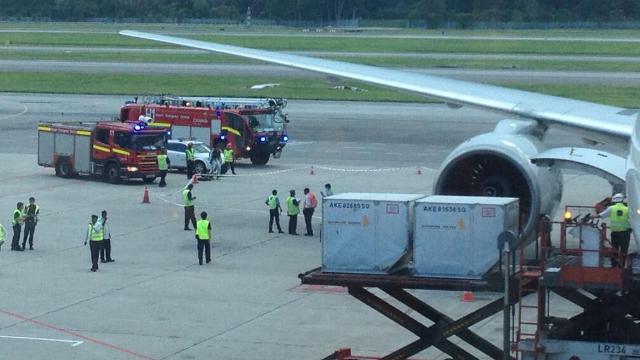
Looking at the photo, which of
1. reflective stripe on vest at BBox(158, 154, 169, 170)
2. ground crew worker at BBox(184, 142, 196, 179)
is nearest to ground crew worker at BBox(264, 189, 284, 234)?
reflective stripe on vest at BBox(158, 154, 169, 170)

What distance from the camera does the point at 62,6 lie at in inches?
6993

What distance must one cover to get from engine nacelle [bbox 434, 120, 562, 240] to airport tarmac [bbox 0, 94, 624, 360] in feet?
6.39

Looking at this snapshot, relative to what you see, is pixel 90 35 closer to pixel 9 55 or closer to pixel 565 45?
pixel 9 55

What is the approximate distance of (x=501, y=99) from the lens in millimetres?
25859

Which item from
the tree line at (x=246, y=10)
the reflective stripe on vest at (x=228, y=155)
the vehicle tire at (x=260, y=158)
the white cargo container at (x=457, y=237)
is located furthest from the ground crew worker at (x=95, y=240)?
the tree line at (x=246, y=10)

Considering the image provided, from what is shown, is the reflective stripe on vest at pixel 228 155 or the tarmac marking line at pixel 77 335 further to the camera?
the reflective stripe on vest at pixel 228 155

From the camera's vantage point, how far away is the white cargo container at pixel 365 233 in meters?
17.4

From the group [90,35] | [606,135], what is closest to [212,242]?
[606,135]

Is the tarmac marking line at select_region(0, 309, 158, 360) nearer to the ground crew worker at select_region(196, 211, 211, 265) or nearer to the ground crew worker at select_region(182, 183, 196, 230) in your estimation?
the ground crew worker at select_region(196, 211, 211, 265)

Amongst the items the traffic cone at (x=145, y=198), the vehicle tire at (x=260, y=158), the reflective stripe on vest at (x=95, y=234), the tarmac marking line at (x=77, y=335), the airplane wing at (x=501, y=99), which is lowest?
the tarmac marking line at (x=77, y=335)

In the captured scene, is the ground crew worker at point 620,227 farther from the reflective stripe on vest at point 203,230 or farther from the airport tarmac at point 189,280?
the reflective stripe on vest at point 203,230

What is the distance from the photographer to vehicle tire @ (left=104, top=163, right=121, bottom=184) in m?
40.7

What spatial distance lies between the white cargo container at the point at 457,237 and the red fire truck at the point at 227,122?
28455 millimetres

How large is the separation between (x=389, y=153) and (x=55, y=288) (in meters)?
24.4
